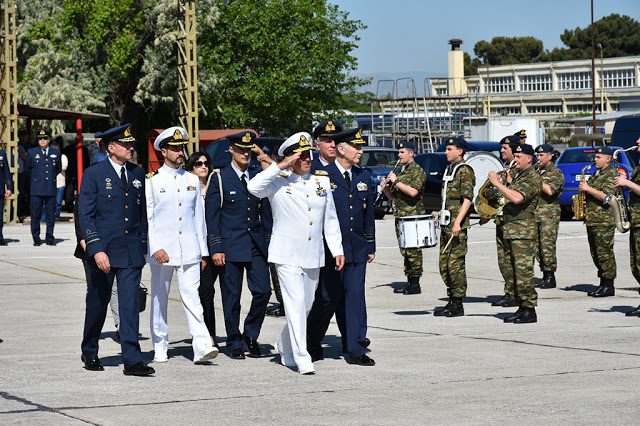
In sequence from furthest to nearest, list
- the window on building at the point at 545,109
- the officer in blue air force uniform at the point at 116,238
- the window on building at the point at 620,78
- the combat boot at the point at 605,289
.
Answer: the window on building at the point at 620,78 < the window on building at the point at 545,109 < the combat boot at the point at 605,289 < the officer in blue air force uniform at the point at 116,238

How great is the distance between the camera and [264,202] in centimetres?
907

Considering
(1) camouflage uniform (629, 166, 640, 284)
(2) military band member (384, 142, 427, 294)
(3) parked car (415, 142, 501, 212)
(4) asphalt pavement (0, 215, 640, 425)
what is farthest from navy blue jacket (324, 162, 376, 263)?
(3) parked car (415, 142, 501, 212)

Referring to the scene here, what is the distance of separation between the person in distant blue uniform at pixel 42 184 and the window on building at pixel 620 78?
10141 cm

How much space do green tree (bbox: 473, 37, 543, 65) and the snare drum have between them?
140064mm

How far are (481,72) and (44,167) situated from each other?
107376mm

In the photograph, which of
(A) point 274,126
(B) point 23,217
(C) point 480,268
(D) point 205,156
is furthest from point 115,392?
(A) point 274,126

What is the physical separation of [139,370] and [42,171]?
12723mm

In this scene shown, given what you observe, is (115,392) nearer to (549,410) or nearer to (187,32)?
(549,410)

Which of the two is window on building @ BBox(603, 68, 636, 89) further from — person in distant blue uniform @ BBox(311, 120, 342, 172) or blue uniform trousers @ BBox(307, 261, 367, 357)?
blue uniform trousers @ BBox(307, 261, 367, 357)

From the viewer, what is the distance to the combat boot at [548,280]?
13.9 m

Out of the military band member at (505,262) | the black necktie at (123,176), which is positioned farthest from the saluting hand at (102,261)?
the military band member at (505,262)

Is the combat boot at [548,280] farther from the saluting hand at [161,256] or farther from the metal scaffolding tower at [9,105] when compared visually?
the metal scaffolding tower at [9,105]

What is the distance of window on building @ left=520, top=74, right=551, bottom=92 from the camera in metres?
118

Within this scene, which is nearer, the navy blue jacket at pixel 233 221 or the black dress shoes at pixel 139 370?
the black dress shoes at pixel 139 370
